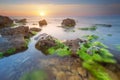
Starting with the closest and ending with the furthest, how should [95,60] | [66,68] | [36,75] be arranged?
1. [36,75]
2. [66,68]
3. [95,60]

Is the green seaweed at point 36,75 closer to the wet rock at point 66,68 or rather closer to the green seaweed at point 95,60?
the wet rock at point 66,68

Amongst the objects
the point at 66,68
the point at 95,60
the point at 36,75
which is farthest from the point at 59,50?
the point at 36,75

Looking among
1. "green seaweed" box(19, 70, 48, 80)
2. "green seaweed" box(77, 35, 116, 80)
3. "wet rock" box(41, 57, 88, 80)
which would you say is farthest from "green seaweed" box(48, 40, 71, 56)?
"green seaweed" box(19, 70, 48, 80)

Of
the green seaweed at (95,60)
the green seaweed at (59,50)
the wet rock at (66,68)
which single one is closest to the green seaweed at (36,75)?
the wet rock at (66,68)

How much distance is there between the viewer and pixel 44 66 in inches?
696

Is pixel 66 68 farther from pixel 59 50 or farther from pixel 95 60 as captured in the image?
pixel 59 50

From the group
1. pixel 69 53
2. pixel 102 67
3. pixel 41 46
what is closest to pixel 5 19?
pixel 41 46

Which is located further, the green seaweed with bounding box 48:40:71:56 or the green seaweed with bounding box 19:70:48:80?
the green seaweed with bounding box 48:40:71:56

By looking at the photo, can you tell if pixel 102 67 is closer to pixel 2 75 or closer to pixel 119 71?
pixel 119 71

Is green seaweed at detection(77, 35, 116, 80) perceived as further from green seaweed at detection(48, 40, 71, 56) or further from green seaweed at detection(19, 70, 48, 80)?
green seaweed at detection(19, 70, 48, 80)

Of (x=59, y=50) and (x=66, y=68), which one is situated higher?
(x=59, y=50)

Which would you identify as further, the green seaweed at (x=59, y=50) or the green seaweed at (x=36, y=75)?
the green seaweed at (x=59, y=50)

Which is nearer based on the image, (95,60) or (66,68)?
(66,68)

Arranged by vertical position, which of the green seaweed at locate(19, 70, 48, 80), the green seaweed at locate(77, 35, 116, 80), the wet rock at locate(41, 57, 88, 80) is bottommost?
the green seaweed at locate(19, 70, 48, 80)
